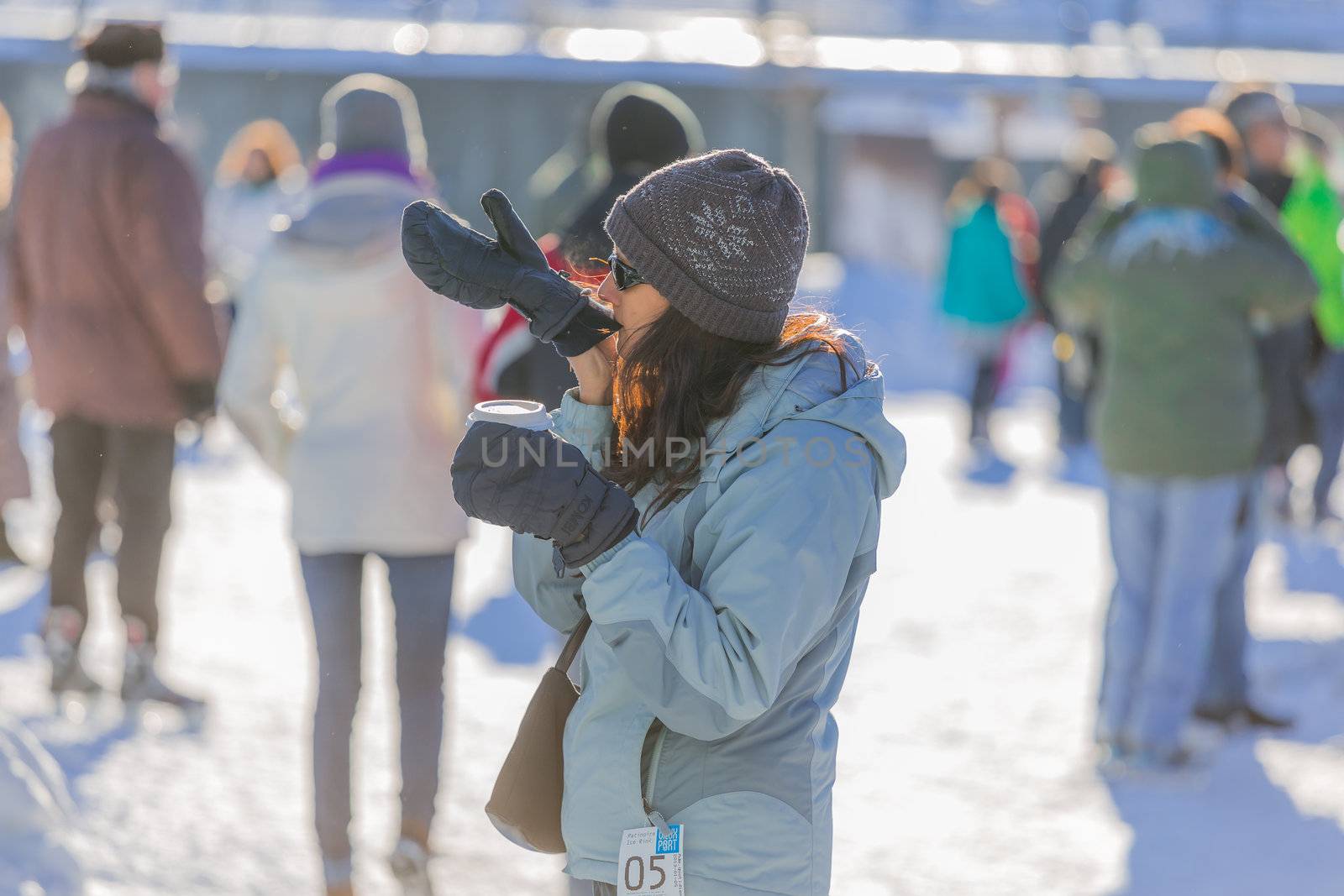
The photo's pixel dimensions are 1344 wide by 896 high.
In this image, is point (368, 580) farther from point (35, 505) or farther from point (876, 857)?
point (876, 857)

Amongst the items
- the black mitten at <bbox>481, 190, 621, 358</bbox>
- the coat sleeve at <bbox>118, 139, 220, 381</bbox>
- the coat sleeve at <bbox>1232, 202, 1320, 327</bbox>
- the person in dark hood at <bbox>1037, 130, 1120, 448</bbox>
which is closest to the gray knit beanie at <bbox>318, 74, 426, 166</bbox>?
the coat sleeve at <bbox>118, 139, 220, 381</bbox>

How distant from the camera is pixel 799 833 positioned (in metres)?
2.11

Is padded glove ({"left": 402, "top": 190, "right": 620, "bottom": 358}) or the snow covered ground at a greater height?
padded glove ({"left": 402, "top": 190, "right": 620, "bottom": 358})

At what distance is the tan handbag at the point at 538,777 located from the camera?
7.30ft

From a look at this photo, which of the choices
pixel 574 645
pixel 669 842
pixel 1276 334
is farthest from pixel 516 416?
pixel 1276 334

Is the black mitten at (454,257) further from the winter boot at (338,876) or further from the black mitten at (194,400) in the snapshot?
the black mitten at (194,400)

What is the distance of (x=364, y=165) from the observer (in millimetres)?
3760

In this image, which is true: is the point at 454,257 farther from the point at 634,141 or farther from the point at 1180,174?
the point at 1180,174

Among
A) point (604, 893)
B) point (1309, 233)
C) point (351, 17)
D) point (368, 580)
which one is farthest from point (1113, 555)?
point (351, 17)

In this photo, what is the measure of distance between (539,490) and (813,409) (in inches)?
14.7

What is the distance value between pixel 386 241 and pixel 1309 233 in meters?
4.10

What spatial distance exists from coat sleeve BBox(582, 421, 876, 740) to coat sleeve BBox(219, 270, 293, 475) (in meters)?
2.02

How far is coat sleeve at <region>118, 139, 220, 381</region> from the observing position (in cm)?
481

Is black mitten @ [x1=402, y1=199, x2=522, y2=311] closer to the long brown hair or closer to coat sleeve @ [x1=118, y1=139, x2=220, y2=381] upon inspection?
the long brown hair
